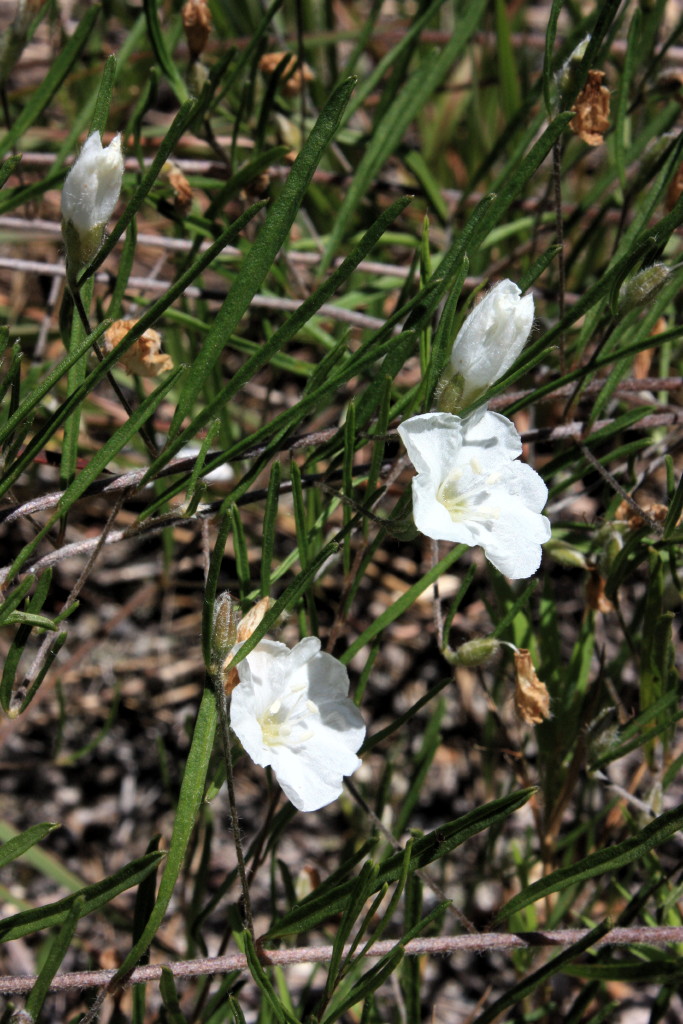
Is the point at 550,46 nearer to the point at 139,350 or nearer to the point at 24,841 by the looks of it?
the point at 139,350

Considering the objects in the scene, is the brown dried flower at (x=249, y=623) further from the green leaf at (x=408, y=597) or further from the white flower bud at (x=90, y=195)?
the white flower bud at (x=90, y=195)

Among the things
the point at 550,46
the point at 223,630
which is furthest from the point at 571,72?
the point at 223,630

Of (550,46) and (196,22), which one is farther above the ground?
(550,46)

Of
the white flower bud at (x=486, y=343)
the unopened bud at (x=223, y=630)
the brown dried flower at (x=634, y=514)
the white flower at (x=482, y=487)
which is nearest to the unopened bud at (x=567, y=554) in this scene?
the brown dried flower at (x=634, y=514)

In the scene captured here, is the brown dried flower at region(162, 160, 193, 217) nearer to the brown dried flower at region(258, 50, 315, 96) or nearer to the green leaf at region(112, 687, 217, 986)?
the brown dried flower at region(258, 50, 315, 96)

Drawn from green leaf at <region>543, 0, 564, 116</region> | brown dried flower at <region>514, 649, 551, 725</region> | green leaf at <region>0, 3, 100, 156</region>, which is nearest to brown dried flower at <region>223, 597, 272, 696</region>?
brown dried flower at <region>514, 649, 551, 725</region>

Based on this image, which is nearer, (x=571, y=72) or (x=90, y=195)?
(x=90, y=195)
